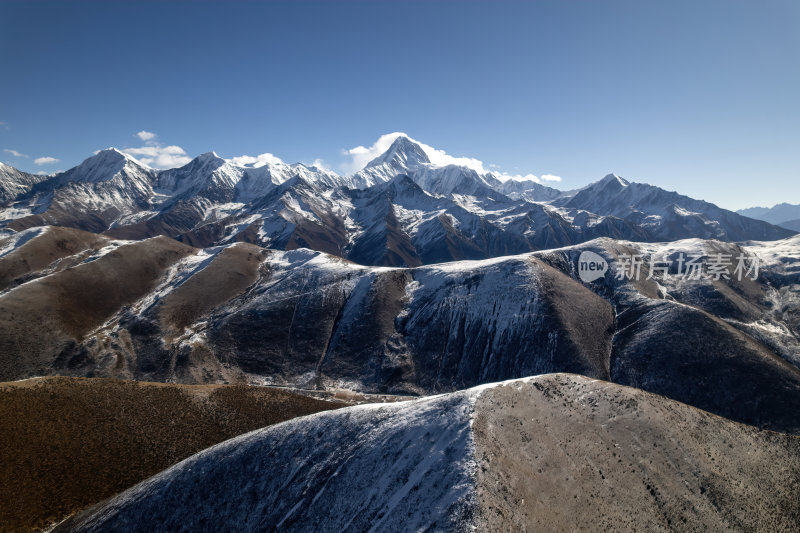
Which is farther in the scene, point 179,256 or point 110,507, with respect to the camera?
point 179,256

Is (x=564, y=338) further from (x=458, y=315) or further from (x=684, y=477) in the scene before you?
(x=684, y=477)

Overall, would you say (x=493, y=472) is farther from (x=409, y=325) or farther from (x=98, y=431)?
(x=409, y=325)

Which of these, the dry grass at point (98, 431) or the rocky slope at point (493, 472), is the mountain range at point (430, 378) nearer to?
the rocky slope at point (493, 472)

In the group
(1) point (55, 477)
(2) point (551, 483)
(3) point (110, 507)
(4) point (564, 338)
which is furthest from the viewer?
(4) point (564, 338)

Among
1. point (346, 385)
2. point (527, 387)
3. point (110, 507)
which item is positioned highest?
point (527, 387)

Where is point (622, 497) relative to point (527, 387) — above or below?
below

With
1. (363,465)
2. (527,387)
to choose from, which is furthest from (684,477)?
(363,465)

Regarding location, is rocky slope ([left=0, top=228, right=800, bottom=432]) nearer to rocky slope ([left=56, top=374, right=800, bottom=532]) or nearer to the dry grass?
the dry grass

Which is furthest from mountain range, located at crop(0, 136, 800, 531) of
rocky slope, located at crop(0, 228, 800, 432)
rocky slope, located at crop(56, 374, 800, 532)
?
rocky slope, located at crop(0, 228, 800, 432)
